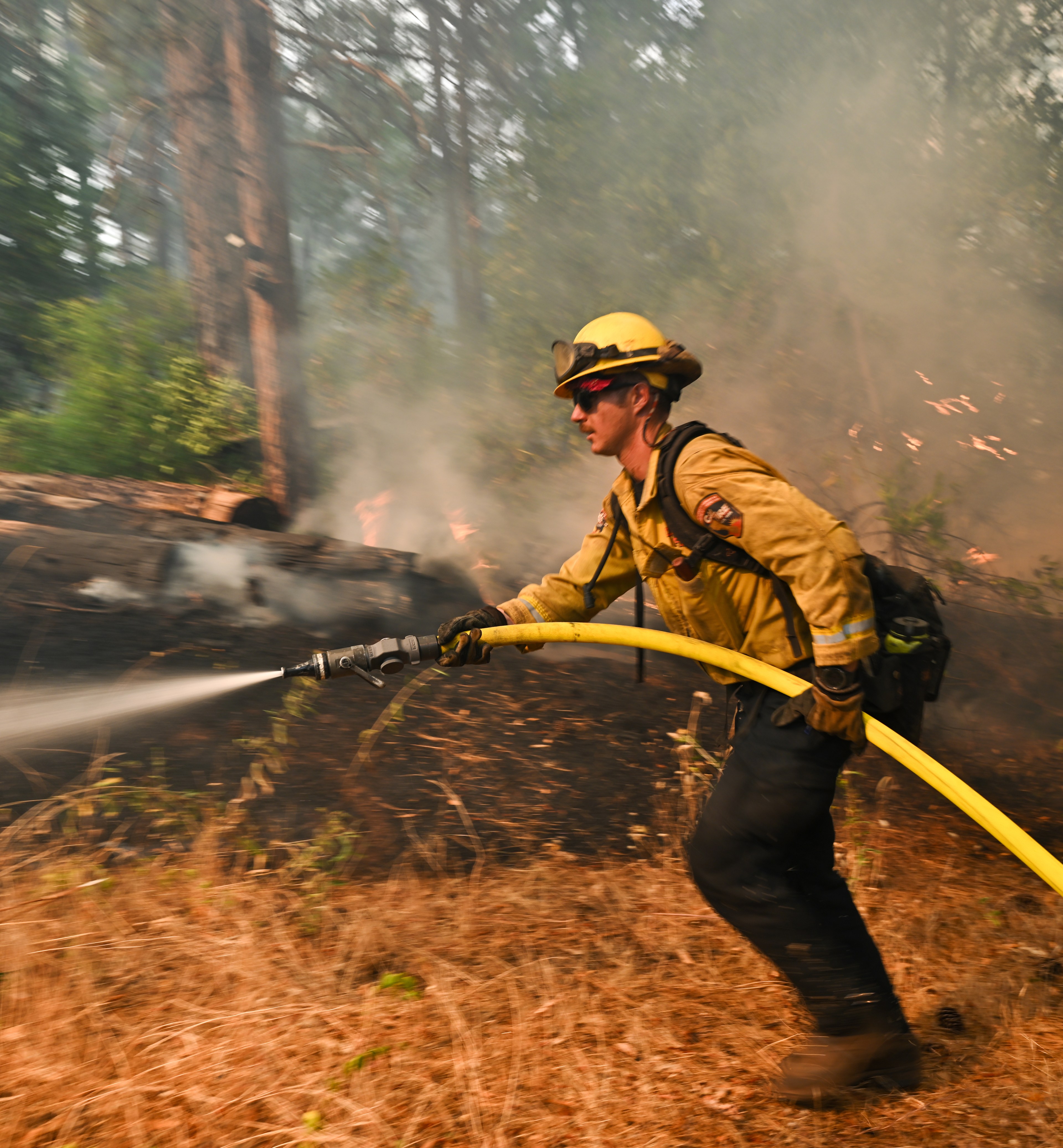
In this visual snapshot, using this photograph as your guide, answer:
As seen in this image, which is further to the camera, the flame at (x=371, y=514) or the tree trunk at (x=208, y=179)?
the tree trunk at (x=208, y=179)

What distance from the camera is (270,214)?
28.6 ft

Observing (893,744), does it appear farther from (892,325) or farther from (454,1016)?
(892,325)

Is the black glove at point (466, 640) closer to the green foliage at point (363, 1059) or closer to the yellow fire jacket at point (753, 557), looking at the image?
the yellow fire jacket at point (753, 557)

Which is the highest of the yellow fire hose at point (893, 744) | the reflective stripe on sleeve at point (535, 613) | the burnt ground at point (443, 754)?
the reflective stripe on sleeve at point (535, 613)

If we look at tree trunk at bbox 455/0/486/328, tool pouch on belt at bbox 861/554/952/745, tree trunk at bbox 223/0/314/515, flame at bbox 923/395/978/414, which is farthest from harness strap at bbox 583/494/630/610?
tree trunk at bbox 455/0/486/328

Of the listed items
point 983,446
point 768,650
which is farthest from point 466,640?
point 983,446

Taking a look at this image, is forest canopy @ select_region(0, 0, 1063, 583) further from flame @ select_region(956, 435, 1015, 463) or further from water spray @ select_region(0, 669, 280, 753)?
water spray @ select_region(0, 669, 280, 753)

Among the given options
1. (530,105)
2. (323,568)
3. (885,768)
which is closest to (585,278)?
(530,105)

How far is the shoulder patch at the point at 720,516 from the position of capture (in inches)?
90.4

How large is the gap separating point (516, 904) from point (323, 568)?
3370 millimetres

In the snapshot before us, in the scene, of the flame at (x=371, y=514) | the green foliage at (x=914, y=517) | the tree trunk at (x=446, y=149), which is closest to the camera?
the green foliage at (x=914, y=517)

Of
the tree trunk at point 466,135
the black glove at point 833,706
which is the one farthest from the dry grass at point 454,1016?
the tree trunk at point 466,135

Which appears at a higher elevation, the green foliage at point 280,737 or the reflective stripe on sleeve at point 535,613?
the reflective stripe on sleeve at point 535,613

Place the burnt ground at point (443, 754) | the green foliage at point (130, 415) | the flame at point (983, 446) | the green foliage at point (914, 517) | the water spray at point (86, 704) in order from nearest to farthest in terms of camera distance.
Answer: the burnt ground at point (443, 754) < the water spray at point (86, 704) < the green foliage at point (914, 517) < the green foliage at point (130, 415) < the flame at point (983, 446)
